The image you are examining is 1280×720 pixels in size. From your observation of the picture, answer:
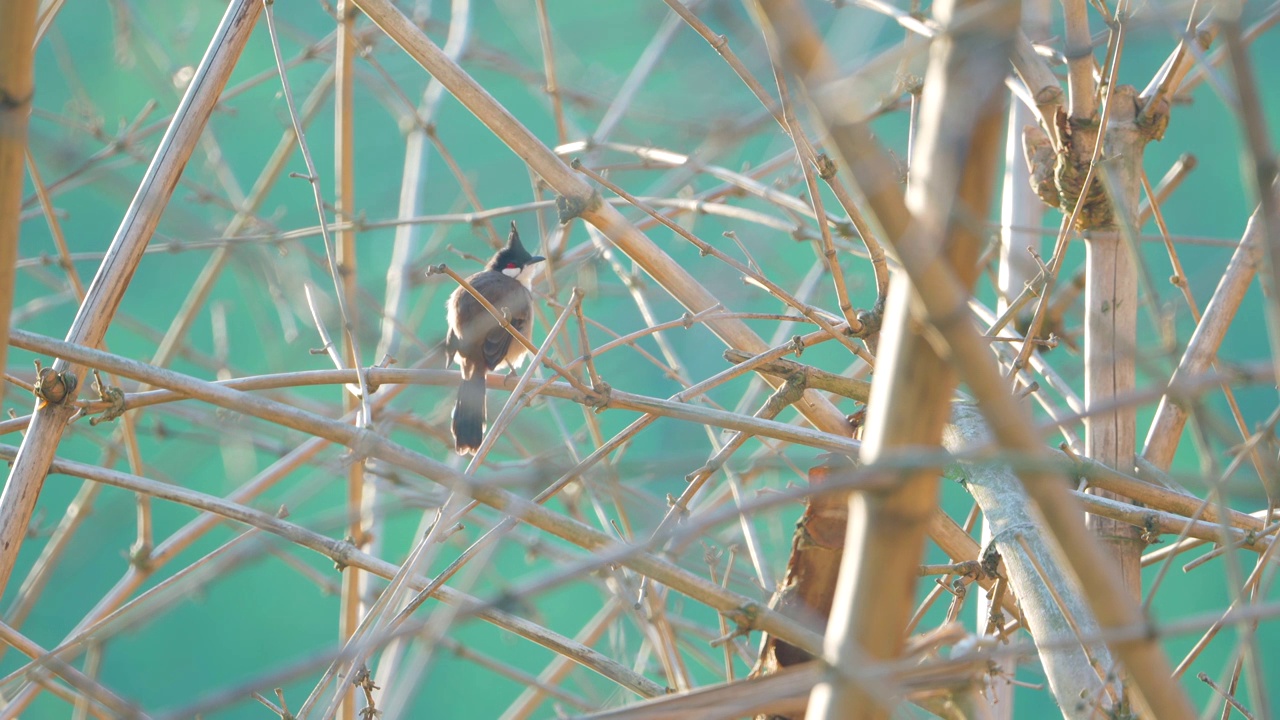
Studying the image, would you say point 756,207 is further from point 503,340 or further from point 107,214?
point 107,214

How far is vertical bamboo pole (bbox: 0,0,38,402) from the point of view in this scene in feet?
2.80

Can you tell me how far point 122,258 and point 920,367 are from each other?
4.68 ft

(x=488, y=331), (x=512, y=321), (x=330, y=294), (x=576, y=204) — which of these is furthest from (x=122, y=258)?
(x=512, y=321)

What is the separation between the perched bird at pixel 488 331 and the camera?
4.08 meters

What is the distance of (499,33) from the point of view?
4953mm

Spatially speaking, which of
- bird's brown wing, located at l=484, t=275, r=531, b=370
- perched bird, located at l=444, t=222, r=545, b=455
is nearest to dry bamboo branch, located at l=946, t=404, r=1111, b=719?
perched bird, located at l=444, t=222, r=545, b=455

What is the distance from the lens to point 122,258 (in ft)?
5.73

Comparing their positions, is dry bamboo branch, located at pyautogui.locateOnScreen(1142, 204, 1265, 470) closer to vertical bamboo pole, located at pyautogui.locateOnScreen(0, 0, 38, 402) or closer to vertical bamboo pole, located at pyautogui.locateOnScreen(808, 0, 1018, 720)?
vertical bamboo pole, located at pyautogui.locateOnScreen(808, 0, 1018, 720)

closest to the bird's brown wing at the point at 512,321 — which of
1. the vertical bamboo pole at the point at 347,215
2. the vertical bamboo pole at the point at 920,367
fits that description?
the vertical bamboo pole at the point at 347,215

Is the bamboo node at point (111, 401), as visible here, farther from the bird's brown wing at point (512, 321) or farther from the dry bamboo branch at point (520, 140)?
the bird's brown wing at point (512, 321)

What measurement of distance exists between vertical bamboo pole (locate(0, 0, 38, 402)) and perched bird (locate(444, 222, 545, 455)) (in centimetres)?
263

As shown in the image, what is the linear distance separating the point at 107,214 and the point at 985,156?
4870 mm

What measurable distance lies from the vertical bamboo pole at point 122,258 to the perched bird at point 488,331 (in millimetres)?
1700

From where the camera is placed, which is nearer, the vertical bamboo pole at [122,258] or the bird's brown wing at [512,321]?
the vertical bamboo pole at [122,258]
